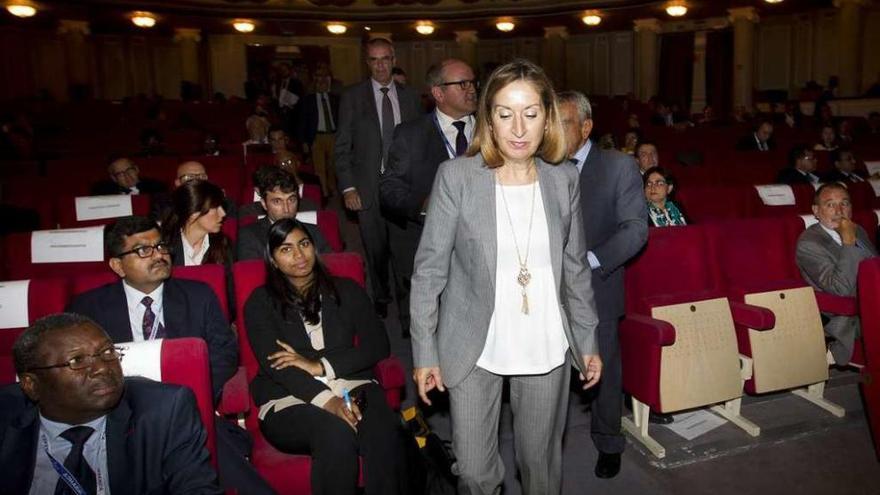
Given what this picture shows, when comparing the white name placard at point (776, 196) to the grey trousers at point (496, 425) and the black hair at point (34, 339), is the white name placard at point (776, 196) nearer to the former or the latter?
the grey trousers at point (496, 425)

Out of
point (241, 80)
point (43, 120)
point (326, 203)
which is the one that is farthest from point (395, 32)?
point (326, 203)

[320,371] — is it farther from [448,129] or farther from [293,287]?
[448,129]

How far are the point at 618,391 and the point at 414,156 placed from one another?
4.54 feet

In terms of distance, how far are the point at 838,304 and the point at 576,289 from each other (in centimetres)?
192

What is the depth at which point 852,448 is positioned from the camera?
278cm

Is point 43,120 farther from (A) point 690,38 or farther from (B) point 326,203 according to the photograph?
(A) point 690,38

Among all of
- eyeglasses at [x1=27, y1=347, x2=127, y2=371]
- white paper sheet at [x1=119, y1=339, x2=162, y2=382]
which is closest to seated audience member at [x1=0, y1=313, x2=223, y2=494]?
eyeglasses at [x1=27, y1=347, x2=127, y2=371]

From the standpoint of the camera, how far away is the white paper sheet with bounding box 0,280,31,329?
246 cm

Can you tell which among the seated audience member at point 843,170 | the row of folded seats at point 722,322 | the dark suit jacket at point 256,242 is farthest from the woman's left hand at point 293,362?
the seated audience member at point 843,170

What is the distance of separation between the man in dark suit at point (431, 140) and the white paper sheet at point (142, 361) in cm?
139

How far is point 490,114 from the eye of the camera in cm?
171

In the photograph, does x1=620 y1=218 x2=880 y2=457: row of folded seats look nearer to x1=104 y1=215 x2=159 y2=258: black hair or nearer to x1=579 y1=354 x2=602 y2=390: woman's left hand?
x1=579 y1=354 x2=602 y2=390: woman's left hand

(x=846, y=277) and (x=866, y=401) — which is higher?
(x=846, y=277)

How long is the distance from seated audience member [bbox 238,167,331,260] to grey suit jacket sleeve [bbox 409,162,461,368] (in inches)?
56.7
